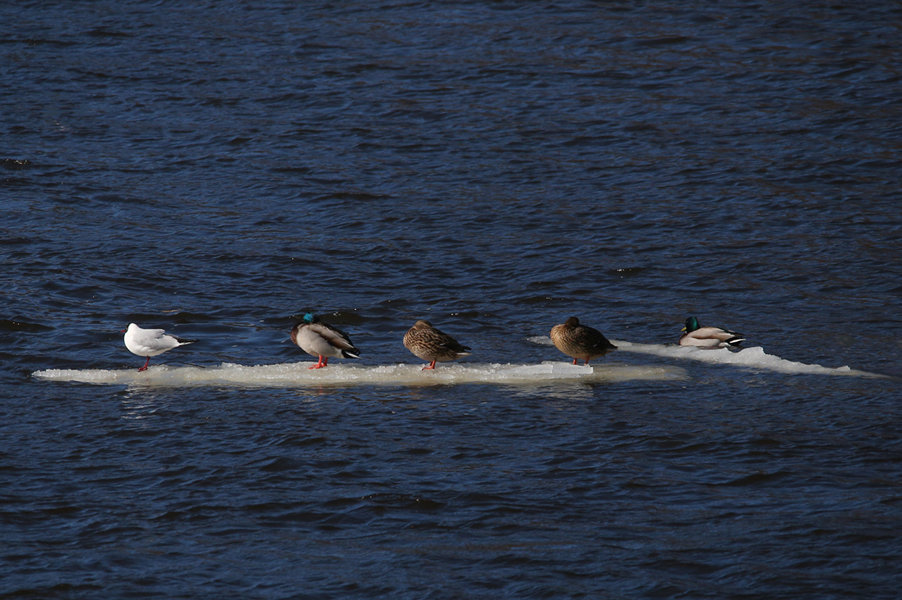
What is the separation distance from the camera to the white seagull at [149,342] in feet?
39.6

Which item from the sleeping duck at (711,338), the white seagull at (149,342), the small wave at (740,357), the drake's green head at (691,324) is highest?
the white seagull at (149,342)

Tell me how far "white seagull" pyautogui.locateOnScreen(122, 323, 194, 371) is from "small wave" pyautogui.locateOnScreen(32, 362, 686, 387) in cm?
22

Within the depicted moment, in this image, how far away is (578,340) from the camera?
11.9m

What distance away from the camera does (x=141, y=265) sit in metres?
16.0

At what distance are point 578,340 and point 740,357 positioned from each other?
171cm

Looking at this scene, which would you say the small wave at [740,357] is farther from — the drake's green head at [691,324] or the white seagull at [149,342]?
the white seagull at [149,342]

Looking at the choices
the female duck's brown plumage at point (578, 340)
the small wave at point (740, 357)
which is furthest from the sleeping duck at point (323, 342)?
the small wave at point (740, 357)

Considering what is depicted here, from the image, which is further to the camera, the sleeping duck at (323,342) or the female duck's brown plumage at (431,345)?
the sleeping duck at (323,342)

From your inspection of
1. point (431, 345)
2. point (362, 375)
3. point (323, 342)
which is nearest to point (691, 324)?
point (431, 345)

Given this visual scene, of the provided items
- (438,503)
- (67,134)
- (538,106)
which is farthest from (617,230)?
(67,134)

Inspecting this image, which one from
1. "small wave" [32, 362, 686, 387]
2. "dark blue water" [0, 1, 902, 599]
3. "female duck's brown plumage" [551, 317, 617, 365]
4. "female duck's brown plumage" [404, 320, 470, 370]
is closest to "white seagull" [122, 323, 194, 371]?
"small wave" [32, 362, 686, 387]

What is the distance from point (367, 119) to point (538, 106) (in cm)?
317

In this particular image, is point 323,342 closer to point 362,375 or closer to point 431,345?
point 362,375

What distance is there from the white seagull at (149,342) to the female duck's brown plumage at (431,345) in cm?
227
